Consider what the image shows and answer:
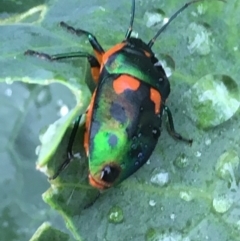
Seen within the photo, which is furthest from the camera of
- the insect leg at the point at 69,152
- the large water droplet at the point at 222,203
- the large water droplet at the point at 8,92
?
the large water droplet at the point at 8,92

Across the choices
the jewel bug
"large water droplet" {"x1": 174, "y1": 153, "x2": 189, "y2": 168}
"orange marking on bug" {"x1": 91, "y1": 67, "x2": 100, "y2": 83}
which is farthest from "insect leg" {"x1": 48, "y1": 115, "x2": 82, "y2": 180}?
"large water droplet" {"x1": 174, "y1": 153, "x2": 189, "y2": 168}

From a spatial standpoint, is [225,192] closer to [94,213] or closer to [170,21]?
[94,213]

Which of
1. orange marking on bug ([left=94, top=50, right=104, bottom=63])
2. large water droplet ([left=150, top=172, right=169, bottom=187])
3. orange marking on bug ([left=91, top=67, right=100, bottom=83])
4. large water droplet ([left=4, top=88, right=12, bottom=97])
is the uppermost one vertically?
orange marking on bug ([left=94, top=50, right=104, bottom=63])

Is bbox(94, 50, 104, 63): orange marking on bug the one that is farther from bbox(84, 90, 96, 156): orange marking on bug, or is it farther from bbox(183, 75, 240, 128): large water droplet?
bbox(183, 75, 240, 128): large water droplet

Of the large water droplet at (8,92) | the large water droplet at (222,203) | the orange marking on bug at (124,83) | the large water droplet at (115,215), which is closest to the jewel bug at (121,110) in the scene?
the orange marking on bug at (124,83)

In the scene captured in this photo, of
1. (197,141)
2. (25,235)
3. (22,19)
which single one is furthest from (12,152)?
(197,141)

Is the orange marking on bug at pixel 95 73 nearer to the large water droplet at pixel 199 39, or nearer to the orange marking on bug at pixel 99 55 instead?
the orange marking on bug at pixel 99 55

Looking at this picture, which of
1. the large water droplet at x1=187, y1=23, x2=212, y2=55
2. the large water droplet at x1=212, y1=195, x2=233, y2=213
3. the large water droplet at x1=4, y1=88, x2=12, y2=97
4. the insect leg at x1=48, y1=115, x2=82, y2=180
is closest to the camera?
the insect leg at x1=48, y1=115, x2=82, y2=180

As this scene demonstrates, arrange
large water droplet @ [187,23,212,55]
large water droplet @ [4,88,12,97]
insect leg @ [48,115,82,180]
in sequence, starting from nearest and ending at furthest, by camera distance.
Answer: insect leg @ [48,115,82,180] < large water droplet @ [187,23,212,55] < large water droplet @ [4,88,12,97]
